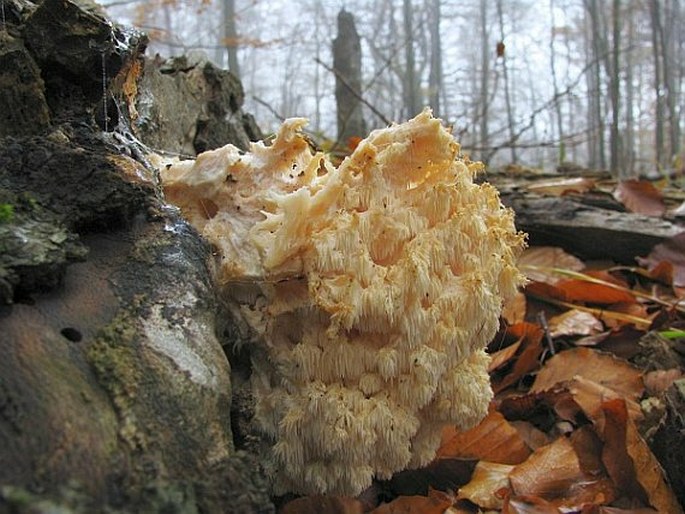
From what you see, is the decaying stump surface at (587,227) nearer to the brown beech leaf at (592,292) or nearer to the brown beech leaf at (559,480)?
the brown beech leaf at (592,292)

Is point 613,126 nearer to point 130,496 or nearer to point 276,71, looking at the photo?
point 130,496

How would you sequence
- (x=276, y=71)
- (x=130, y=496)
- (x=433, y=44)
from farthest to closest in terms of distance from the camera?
(x=276, y=71)
(x=433, y=44)
(x=130, y=496)

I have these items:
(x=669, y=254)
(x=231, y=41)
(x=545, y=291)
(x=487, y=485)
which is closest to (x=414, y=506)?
(x=487, y=485)

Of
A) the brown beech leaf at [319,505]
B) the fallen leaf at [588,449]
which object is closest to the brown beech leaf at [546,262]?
the fallen leaf at [588,449]

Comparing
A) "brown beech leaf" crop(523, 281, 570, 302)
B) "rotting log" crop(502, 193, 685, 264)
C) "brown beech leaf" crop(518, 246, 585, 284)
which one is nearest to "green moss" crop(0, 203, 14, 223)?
"brown beech leaf" crop(523, 281, 570, 302)

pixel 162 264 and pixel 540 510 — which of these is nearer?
pixel 162 264

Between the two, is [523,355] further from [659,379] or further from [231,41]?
[231,41]

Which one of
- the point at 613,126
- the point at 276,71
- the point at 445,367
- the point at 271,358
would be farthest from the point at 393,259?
the point at 276,71
